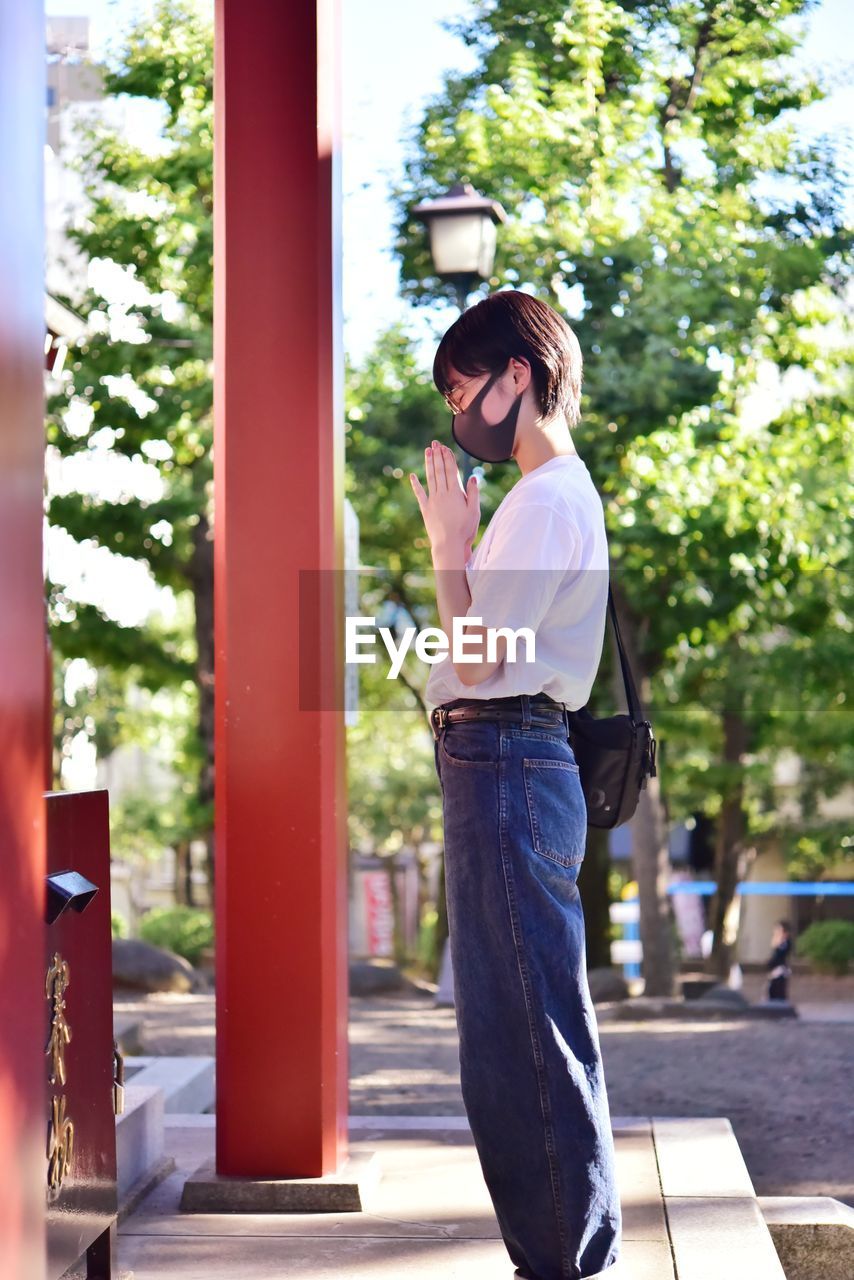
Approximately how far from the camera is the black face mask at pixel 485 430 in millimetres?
2918

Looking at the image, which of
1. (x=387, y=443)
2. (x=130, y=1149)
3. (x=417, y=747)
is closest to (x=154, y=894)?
(x=417, y=747)

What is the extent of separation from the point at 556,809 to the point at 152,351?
11.0m

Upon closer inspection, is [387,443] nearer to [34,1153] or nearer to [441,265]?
[441,265]

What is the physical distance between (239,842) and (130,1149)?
86 cm

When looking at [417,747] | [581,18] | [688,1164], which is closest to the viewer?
[688,1164]

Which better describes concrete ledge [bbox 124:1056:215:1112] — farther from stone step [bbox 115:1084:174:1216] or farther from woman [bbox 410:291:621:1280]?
woman [bbox 410:291:621:1280]

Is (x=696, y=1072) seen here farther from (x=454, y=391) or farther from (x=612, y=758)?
(x=454, y=391)

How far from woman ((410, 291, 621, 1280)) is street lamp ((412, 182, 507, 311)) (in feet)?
19.4

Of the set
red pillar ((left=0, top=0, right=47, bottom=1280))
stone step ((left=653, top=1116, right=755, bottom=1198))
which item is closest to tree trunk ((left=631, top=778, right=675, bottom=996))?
stone step ((left=653, top=1116, right=755, bottom=1198))

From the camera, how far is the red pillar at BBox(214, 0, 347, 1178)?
13.0 ft

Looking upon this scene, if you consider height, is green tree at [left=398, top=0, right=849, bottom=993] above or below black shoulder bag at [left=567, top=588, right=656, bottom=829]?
above

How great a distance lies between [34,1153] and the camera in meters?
1.92

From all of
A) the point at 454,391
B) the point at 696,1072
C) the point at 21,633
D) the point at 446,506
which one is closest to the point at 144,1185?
the point at 446,506

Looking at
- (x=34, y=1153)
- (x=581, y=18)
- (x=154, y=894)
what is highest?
(x=581, y=18)
